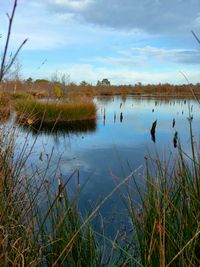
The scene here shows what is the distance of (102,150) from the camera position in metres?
8.52

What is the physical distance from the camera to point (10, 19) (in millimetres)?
914

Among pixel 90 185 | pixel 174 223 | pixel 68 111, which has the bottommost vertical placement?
pixel 90 185

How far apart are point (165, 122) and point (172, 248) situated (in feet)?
39.5

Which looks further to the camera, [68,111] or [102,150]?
[68,111]

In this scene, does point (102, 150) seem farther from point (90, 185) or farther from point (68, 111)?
point (68, 111)

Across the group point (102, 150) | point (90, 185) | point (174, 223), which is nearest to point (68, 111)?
point (102, 150)

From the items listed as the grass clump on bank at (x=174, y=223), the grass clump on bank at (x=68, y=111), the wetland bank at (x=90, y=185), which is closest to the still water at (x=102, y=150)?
the wetland bank at (x=90, y=185)

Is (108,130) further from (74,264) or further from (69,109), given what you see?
(74,264)

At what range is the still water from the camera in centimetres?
462

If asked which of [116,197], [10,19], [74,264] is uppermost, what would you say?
[10,19]

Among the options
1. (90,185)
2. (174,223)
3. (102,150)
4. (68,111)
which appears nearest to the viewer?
(174,223)

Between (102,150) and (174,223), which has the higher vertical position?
(174,223)

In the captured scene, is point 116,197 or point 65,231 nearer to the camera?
point 65,231

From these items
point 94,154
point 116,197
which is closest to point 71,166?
point 94,154
